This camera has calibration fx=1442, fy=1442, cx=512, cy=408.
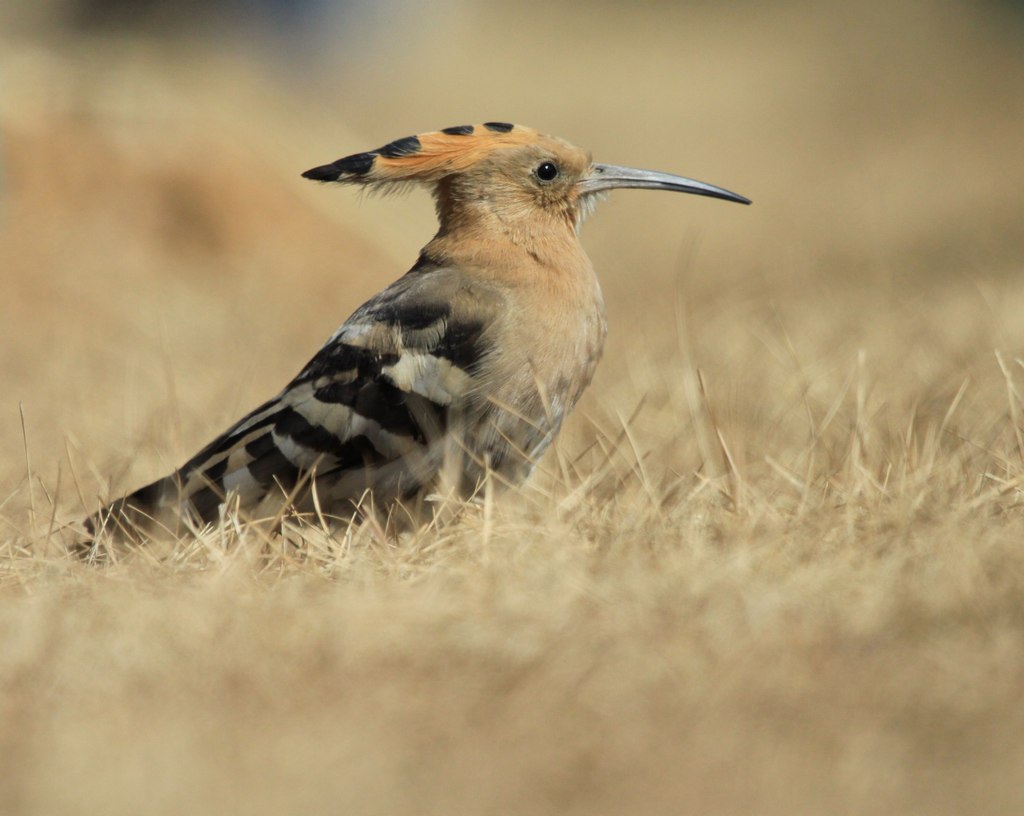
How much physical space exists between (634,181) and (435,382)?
0.77 metres

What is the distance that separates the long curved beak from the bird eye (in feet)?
0.24

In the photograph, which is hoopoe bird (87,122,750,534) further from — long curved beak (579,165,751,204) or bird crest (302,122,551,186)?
long curved beak (579,165,751,204)

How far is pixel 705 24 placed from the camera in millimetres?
16891

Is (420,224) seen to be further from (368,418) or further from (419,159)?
(368,418)

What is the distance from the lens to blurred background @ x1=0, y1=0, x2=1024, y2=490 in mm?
4453

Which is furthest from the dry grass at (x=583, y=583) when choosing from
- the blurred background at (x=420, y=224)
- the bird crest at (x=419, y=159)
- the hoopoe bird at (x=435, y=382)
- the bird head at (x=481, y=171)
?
the bird crest at (x=419, y=159)

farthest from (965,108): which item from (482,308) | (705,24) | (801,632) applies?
A: (801,632)

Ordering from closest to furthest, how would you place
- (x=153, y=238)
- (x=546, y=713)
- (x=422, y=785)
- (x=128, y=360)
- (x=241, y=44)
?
1. (x=422, y=785)
2. (x=546, y=713)
3. (x=128, y=360)
4. (x=153, y=238)
5. (x=241, y=44)

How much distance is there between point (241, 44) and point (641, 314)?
1161 cm

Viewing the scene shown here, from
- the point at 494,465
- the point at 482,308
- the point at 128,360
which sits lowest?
the point at 128,360

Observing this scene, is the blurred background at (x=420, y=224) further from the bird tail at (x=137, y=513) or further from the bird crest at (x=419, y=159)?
the bird crest at (x=419, y=159)

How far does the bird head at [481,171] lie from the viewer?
3.19m

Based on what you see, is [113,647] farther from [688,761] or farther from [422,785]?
[688,761]

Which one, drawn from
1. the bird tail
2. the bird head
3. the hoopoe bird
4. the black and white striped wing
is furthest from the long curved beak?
the bird tail
